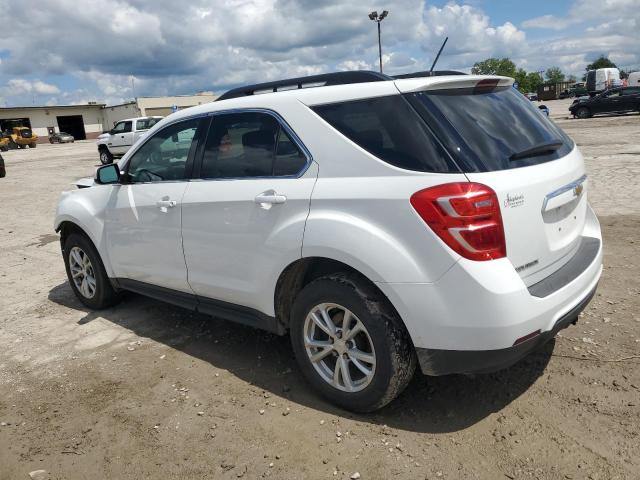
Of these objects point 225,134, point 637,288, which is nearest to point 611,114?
point 637,288

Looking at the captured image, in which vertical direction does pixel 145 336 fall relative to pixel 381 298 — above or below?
below

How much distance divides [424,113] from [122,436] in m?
2.49

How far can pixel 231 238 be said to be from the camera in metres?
3.41

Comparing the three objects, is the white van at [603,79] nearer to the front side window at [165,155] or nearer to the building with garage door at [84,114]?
the building with garage door at [84,114]

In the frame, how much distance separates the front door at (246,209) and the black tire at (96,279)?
4.87 feet

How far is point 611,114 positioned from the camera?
29.9m

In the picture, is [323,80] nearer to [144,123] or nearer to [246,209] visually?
[246,209]

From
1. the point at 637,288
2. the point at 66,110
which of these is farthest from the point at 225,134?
the point at 66,110

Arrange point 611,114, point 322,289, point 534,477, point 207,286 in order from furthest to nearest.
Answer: point 611,114
point 207,286
point 322,289
point 534,477

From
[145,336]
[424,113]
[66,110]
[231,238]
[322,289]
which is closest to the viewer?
[424,113]

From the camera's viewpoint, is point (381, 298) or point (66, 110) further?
point (66, 110)

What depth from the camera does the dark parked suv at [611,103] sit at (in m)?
27.6

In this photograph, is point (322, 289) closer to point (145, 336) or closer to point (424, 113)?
point (424, 113)

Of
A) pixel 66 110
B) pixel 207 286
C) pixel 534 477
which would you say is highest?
pixel 66 110
